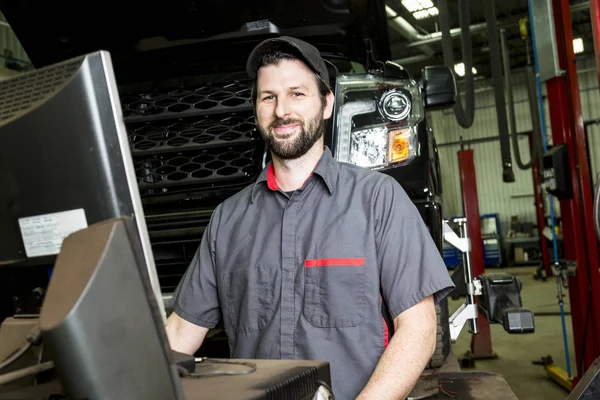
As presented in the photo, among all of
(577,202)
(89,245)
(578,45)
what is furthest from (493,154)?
(89,245)

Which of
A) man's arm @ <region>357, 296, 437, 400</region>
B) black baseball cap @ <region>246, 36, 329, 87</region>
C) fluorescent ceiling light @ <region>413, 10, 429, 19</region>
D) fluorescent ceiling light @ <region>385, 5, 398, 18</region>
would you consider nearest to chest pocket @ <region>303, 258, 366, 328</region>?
man's arm @ <region>357, 296, 437, 400</region>

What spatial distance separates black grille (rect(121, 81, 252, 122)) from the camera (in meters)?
2.37

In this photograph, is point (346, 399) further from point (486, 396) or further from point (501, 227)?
point (501, 227)

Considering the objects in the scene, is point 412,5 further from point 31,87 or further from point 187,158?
point 31,87

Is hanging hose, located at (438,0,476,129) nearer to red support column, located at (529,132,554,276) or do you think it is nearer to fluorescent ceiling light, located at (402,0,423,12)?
fluorescent ceiling light, located at (402,0,423,12)

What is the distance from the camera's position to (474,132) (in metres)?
16.6

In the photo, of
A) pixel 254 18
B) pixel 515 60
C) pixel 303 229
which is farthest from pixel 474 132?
pixel 303 229

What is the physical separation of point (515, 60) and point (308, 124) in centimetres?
1574

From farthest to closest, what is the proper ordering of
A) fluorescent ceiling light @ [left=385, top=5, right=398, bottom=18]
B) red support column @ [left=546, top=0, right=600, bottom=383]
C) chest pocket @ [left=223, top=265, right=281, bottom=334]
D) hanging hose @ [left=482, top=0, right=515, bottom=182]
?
fluorescent ceiling light @ [left=385, top=5, right=398, bottom=18] → hanging hose @ [left=482, top=0, right=515, bottom=182] → red support column @ [left=546, top=0, right=600, bottom=383] → chest pocket @ [left=223, top=265, right=281, bottom=334]

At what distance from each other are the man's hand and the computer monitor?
0.94 meters

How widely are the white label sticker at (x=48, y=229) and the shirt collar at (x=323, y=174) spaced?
0.98 meters

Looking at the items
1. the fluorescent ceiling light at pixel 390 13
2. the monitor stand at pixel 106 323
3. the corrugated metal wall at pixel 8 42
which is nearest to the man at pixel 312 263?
the monitor stand at pixel 106 323

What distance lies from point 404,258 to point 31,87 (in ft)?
3.20

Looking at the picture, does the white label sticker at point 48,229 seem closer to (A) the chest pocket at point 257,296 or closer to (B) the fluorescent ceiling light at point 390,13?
(A) the chest pocket at point 257,296
